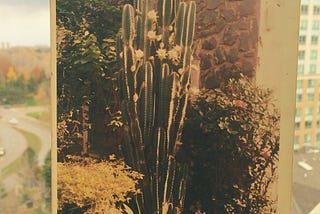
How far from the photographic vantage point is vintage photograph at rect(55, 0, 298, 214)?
8.11 ft

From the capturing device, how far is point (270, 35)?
2.42m

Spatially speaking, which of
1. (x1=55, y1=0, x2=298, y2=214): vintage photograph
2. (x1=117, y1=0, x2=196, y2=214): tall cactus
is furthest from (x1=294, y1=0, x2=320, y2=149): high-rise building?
(x1=117, y1=0, x2=196, y2=214): tall cactus

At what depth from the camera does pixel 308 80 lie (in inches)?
97.2

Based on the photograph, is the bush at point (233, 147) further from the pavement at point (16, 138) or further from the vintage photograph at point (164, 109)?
the pavement at point (16, 138)

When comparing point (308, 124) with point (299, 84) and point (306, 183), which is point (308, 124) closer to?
point (299, 84)

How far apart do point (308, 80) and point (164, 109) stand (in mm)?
843

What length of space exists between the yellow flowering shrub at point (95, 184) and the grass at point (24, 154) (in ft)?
0.59

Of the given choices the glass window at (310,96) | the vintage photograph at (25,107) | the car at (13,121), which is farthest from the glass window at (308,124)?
the car at (13,121)

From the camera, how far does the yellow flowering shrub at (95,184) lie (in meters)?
A: 2.54

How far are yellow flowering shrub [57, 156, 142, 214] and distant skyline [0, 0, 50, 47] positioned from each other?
736mm

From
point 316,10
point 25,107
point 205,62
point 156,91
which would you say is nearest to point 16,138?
point 25,107

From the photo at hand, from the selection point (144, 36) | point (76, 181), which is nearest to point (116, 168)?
point (76, 181)

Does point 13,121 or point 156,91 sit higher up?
point 156,91

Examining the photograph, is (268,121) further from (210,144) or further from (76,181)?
(76,181)
